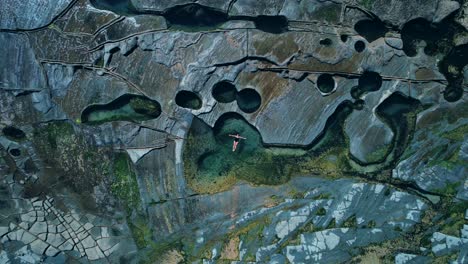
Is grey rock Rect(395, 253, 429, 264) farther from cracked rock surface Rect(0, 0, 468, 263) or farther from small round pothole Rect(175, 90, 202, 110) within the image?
small round pothole Rect(175, 90, 202, 110)

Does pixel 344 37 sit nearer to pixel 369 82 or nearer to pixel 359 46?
pixel 359 46

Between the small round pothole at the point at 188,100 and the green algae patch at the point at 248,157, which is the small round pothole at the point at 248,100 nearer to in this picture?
the green algae patch at the point at 248,157

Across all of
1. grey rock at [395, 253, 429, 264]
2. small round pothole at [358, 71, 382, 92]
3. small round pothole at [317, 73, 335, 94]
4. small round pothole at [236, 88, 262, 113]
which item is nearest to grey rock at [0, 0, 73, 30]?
small round pothole at [236, 88, 262, 113]

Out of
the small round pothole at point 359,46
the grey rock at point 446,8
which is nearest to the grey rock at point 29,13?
the small round pothole at point 359,46

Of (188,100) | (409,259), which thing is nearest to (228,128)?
(188,100)

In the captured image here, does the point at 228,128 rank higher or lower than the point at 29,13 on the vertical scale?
lower

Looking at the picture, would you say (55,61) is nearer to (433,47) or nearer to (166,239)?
(166,239)

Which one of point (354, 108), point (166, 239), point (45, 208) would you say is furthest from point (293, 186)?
point (45, 208)
